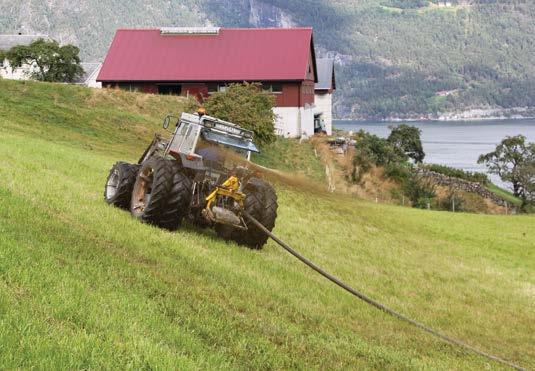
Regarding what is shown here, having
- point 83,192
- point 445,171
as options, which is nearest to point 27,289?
point 83,192

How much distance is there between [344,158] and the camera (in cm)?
6075

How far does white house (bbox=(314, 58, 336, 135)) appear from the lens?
81.9m

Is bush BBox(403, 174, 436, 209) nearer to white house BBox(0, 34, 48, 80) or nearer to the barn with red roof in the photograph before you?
the barn with red roof

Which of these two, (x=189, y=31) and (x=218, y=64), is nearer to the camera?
(x=218, y=64)

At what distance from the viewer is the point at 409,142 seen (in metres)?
94.1

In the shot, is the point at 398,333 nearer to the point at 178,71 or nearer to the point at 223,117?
the point at 223,117

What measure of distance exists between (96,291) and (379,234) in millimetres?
18866

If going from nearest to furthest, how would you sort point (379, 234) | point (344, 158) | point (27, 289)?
point (27, 289) → point (379, 234) → point (344, 158)

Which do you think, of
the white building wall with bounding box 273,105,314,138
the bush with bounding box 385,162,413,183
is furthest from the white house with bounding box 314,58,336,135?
the bush with bounding box 385,162,413,183

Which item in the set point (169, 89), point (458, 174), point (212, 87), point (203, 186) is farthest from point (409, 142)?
point (203, 186)

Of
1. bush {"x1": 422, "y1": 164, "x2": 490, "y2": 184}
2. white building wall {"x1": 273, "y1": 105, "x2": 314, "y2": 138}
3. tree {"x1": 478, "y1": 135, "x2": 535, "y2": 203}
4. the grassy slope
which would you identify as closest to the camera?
the grassy slope

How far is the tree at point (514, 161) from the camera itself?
7728 centimetres

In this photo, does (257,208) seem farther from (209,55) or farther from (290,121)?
(209,55)

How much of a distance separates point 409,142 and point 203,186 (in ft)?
272
